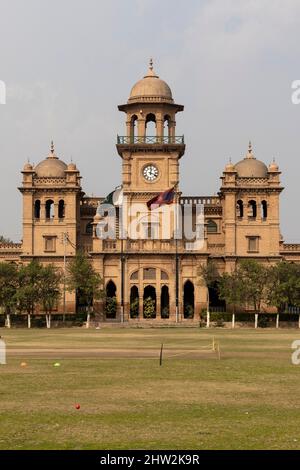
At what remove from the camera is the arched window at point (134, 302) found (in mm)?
103500

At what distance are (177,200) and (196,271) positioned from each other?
28.6 feet

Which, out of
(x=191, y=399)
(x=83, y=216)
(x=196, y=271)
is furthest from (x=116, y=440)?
(x=83, y=216)

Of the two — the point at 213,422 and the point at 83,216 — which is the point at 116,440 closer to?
the point at 213,422

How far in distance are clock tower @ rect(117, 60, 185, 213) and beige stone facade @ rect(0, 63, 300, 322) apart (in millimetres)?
116

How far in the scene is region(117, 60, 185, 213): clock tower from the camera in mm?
106625

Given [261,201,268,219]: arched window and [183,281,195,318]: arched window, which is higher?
[261,201,268,219]: arched window

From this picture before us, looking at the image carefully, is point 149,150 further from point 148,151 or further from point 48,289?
point 48,289

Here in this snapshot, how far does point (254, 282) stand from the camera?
9662 cm

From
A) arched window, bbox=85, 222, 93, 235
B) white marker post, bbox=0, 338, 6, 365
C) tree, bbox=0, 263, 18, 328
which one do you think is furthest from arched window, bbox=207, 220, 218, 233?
white marker post, bbox=0, 338, 6, 365

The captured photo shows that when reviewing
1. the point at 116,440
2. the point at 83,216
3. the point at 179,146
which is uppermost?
the point at 179,146

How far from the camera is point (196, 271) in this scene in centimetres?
10344

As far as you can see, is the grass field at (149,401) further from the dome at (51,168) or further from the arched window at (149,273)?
the dome at (51,168)

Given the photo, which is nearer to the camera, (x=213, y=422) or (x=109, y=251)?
(x=213, y=422)

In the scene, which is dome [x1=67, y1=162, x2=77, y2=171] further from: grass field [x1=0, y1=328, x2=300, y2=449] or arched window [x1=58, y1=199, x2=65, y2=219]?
grass field [x1=0, y1=328, x2=300, y2=449]
